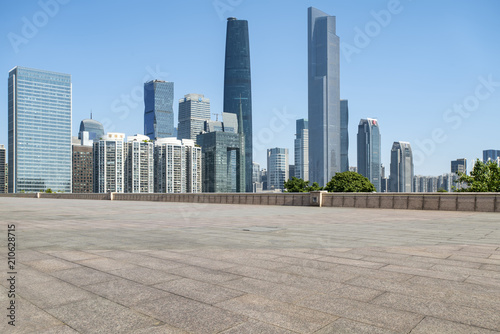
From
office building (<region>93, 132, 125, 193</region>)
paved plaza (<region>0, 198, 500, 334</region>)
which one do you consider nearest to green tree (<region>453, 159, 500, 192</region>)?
paved plaza (<region>0, 198, 500, 334</region>)

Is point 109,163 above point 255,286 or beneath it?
above

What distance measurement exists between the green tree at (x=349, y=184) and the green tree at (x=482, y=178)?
117 ft

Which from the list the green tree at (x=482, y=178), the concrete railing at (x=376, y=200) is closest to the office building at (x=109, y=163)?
the concrete railing at (x=376, y=200)

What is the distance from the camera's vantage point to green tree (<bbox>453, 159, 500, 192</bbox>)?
39281 millimetres

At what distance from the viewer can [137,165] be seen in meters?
194

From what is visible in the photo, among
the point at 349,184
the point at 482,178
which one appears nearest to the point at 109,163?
the point at 349,184

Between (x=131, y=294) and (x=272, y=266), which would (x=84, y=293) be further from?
(x=272, y=266)

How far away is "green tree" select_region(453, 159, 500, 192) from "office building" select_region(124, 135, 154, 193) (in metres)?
166

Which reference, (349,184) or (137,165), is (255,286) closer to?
(349,184)

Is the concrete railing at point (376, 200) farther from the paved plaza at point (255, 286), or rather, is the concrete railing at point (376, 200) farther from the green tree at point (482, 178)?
the green tree at point (482, 178)

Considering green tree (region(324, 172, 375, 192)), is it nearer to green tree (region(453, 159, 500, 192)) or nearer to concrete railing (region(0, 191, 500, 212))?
green tree (region(453, 159, 500, 192))

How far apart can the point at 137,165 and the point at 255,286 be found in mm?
196911

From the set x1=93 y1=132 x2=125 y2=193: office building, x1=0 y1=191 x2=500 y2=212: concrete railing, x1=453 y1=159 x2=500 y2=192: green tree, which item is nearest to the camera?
x1=0 y1=191 x2=500 y2=212: concrete railing

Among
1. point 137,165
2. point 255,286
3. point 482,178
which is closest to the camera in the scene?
point 255,286
